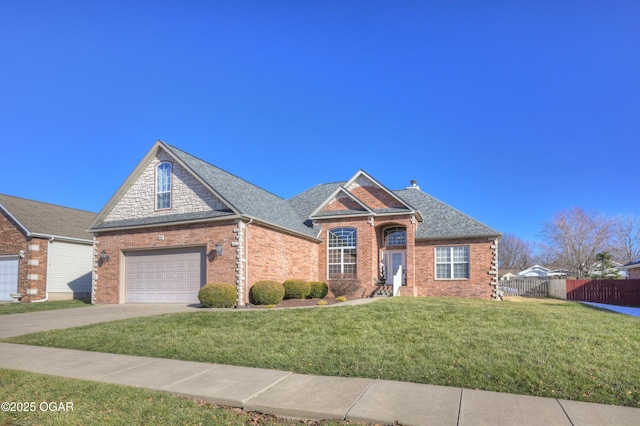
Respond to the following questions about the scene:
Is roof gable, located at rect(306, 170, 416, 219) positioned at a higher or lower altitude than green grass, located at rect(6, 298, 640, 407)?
higher

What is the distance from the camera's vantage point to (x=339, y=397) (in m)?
5.46

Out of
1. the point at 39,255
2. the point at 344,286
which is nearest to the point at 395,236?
the point at 344,286

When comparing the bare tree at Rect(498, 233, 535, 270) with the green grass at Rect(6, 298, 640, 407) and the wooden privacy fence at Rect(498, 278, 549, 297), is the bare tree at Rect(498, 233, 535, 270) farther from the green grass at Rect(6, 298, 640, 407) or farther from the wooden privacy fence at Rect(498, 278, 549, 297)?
the green grass at Rect(6, 298, 640, 407)

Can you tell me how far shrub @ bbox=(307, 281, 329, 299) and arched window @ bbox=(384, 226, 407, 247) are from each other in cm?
526

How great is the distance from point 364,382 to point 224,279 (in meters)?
11.8

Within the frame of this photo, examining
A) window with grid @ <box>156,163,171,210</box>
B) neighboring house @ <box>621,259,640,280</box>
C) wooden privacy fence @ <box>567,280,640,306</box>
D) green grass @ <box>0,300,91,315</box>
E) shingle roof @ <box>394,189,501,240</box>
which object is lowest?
green grass @ <box>0,300,91,315</box>

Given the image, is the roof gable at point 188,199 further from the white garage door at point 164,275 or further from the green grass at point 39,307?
the green grass at point 39,307

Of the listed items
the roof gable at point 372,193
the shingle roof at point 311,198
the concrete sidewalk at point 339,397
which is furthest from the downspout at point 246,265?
the concrete sidewalk at point 339,397

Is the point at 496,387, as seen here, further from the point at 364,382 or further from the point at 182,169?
the point at 182,169

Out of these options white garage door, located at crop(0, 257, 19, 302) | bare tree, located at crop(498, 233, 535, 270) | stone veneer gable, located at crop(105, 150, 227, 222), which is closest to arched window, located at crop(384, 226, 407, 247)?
stone veneer gable, located at crop(105, 150, 227, 222)

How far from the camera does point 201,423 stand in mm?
4730

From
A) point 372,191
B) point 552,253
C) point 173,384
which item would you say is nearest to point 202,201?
point 372,191

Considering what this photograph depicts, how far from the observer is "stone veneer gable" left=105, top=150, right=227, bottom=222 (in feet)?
61.3

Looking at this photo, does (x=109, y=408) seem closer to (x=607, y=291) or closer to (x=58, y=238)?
(x=58, y=238)
